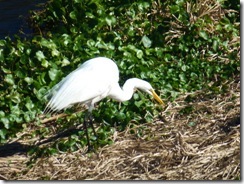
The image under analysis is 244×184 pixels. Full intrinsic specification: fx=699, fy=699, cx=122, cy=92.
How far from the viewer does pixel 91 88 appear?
6555mm

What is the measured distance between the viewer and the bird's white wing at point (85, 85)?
6.43 meters

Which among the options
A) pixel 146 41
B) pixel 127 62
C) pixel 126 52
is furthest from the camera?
pixel 146 41

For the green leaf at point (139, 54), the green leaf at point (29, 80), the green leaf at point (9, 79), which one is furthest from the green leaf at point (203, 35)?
A: the green leaf at point (9, 79)

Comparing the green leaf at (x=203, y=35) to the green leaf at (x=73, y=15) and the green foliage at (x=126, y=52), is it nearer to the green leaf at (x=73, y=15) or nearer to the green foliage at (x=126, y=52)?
the green foliage at (x=126, y=52)

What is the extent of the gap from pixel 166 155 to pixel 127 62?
5.55ft

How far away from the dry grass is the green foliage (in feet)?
0.73

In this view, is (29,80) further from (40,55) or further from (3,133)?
(3,133)

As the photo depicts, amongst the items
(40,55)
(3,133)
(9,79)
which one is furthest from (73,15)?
(3,133)

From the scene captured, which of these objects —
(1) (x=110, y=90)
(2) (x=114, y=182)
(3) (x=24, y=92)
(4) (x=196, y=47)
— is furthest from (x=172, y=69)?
(2) (x=114, y=182)

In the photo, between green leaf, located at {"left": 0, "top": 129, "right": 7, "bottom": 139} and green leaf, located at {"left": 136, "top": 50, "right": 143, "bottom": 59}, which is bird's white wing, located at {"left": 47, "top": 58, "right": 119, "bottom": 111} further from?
green leaf, located at {"left": 136, "top": 50, "right": 143, "bottom": 59}

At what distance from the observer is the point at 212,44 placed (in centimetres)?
809

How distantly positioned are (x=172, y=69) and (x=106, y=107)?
0.99 metres

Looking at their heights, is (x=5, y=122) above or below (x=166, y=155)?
above

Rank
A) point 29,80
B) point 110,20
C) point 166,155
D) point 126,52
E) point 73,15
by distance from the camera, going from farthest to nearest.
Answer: point 73,15 < point 110,20 < point 126,52 < point 29,80 < point 166,155
